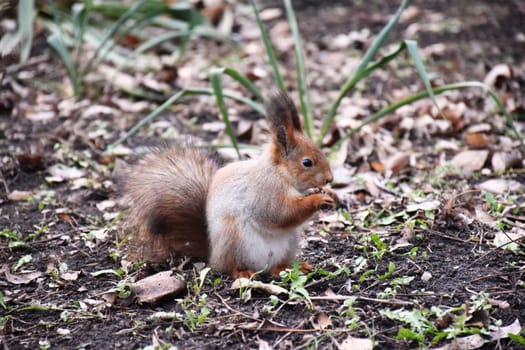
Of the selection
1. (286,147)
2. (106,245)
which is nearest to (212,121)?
(106,245)

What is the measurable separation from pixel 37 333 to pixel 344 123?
2548mm

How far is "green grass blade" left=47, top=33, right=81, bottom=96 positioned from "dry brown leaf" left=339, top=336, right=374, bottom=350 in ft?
10.0

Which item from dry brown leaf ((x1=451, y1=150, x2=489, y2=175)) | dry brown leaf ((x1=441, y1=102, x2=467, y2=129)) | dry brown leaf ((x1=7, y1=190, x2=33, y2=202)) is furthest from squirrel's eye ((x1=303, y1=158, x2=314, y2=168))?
dry brown leaf ((x1=441, y1=102, x2=467, y2=129))

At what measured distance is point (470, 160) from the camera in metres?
3.75

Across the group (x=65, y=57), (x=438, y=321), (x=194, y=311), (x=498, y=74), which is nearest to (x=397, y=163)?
(x=498, y=74)

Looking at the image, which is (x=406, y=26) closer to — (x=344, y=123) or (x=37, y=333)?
(x=344, y=123)

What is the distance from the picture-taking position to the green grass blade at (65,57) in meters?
4.35

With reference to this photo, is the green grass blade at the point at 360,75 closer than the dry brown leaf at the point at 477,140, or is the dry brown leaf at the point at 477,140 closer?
the green grass blade at the point at 360,75

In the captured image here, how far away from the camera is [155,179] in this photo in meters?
2.74

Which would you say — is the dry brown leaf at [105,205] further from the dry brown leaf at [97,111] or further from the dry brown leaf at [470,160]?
the dry brown leaf at [470,160]

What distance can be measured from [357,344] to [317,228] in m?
1.09

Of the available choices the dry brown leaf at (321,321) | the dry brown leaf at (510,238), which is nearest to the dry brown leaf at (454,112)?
the dry brown leaf at (510,238)

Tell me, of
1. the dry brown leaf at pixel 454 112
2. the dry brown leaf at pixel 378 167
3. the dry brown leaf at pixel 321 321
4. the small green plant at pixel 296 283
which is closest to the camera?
the dry brown leaf at pixel 321 321

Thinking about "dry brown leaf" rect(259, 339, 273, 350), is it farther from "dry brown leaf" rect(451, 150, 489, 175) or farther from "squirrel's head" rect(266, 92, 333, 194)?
"dry brown leaf" rect(451, 150, 489, 175)
